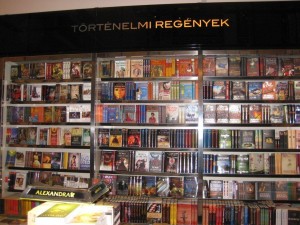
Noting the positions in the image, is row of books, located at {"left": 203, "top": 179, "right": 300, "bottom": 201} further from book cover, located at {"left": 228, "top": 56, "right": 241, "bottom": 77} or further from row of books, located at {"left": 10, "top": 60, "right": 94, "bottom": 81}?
row of books, located at {"left": 10, "top": 60, "right": 94, "bottom": 81}

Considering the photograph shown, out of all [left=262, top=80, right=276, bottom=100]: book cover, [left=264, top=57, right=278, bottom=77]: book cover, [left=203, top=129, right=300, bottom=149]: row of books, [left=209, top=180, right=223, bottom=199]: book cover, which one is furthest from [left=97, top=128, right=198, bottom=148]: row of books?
[left=264, top=57, right=278, bottom=77]: book cover

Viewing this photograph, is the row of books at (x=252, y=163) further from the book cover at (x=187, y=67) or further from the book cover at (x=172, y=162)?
the book cover at (x=187, y=67)

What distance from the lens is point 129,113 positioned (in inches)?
141

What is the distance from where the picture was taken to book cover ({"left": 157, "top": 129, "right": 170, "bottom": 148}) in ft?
11.3

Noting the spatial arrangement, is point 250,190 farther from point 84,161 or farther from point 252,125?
point 84,161

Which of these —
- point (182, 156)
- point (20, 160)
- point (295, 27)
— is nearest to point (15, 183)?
point (20, 160)

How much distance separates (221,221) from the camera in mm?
3223

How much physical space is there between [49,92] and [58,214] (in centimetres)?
278

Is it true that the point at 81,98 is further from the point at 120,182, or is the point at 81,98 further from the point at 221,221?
the point at 221,221

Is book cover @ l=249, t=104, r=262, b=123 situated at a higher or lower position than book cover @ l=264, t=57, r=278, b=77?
lower

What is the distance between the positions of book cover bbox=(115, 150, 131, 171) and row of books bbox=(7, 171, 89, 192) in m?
0.56

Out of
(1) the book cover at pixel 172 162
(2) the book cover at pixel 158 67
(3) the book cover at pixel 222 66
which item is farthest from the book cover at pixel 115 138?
(3) the book cover at pixel 222 66

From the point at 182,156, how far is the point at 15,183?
2.52 metres

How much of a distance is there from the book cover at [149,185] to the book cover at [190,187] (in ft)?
1.35
